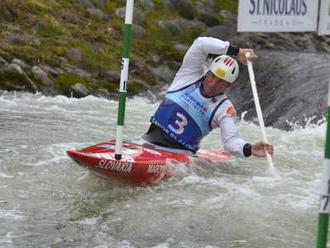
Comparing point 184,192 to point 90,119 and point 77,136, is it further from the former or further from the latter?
point 90,119

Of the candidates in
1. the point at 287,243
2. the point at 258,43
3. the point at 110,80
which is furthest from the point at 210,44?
the point at 258,43

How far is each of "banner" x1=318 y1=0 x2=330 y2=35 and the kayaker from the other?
3080 mm

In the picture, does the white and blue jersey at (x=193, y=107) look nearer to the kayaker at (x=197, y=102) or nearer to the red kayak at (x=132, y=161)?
the kayaker at (x=197, y=102)

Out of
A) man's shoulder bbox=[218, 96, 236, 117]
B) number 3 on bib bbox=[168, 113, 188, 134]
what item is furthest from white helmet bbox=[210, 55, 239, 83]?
number 3 on bib bbox=[168, 113, 188, 134]

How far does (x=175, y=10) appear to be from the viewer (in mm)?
21531

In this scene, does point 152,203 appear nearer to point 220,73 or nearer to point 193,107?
point 193,107

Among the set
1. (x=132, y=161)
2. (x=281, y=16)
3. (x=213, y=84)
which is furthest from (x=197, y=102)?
(x=281, y=16)

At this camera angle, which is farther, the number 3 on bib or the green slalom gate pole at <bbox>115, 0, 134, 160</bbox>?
the number 3 on bib

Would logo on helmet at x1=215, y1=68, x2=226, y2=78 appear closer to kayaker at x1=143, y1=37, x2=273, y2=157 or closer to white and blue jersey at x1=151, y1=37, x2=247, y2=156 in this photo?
kayaker at x1=143, y1=37, x2=273, y2=157

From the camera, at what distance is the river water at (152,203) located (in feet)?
17.5

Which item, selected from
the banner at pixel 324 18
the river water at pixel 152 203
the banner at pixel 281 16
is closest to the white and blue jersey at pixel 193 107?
the river water at pixel 152 203

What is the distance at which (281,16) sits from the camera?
14.4ft

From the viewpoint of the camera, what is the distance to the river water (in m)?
5.32

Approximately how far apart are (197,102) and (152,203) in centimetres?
146
